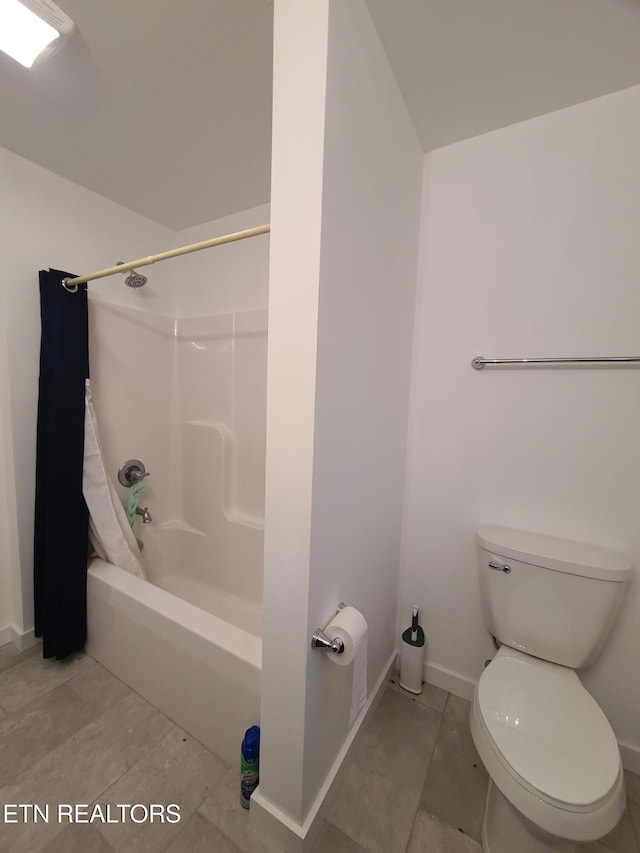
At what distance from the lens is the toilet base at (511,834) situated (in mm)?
824

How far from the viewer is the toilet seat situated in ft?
2.36

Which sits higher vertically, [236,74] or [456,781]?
[236,74]

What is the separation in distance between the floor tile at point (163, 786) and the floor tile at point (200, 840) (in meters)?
0.02

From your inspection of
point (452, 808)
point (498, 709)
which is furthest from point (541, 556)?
point (452, 808)

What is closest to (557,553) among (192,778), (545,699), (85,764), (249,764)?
(545,699)

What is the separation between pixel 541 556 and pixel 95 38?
207cm

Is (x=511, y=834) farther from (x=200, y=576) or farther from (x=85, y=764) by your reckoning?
(x=200, y=576)

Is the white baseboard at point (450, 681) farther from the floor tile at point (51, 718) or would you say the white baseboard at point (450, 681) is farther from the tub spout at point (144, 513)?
the tub spout at point (144, 513)

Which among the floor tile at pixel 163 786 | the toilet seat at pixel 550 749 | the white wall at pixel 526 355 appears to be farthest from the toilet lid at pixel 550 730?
the floor tile at pixel 163 786

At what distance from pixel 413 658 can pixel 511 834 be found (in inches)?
21.9

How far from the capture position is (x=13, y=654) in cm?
153

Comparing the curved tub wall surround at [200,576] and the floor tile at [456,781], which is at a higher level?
the curved tub wall surround at [200,576]

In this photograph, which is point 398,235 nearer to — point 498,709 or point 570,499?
point 570,499

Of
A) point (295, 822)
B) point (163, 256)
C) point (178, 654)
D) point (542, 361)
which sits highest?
point (163, 256)
